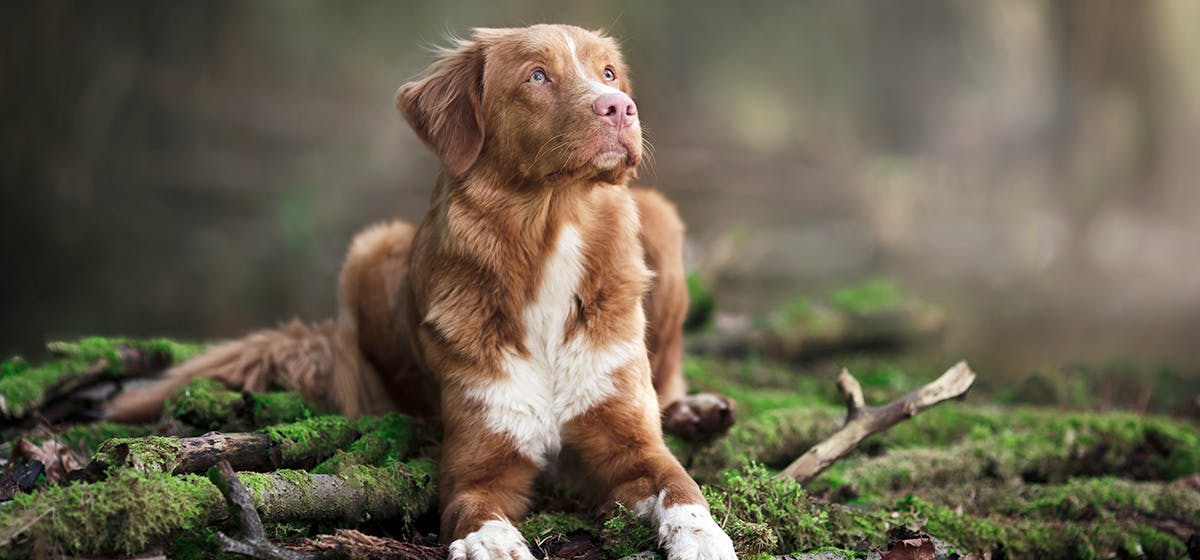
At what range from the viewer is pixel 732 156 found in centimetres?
1560

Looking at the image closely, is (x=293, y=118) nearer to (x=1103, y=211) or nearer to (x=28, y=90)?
(x=28, y=90)

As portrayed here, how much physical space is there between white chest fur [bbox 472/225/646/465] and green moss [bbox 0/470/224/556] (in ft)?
4.13

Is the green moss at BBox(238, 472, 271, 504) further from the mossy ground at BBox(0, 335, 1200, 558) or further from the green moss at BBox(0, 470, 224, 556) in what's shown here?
the green moss at BBox(0, 470, 224, 556)

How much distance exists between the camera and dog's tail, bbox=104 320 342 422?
5340 millimetres

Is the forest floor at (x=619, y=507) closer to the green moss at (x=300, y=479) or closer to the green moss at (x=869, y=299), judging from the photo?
the green moss at (x=300, y=479)

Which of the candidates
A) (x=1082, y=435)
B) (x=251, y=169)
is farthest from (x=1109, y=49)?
(x=251, y=169)

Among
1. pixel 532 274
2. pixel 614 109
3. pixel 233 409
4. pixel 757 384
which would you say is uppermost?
pixel 614 109

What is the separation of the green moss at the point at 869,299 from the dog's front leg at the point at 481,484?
5395mm

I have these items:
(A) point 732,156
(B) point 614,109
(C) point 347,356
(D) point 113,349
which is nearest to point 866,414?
(B) point 614,109

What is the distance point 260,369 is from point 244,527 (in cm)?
234

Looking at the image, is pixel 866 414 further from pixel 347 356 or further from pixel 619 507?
pixel 347 356

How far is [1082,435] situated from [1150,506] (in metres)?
0.83

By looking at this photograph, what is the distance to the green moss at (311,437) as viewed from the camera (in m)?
4.07

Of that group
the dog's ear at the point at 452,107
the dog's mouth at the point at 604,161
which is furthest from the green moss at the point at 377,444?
the dog's mouth at the point at 604,161
